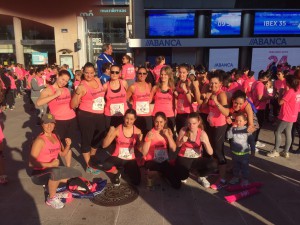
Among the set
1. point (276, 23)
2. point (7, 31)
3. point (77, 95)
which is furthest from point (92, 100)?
point (7, 31)

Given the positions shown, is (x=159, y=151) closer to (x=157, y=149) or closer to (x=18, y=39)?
(x=157, y=149)

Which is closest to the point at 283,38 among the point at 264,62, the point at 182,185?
the point at 264,62

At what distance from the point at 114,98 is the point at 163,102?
922 mm

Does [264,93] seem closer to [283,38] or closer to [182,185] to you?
[182,185]

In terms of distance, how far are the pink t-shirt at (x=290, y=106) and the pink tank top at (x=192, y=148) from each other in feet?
7.22

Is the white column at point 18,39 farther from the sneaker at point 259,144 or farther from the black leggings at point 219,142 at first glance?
the black leggings at point 219,142

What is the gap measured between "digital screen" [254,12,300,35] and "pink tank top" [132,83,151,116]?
16.5m

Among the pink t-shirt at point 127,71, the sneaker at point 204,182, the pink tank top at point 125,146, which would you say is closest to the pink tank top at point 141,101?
the pink tank top at point 125,146

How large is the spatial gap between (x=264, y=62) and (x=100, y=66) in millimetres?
15670

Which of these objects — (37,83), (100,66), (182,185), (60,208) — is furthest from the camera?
(37,83)

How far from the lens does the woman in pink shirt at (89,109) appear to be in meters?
4.76

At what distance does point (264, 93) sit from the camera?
6.34 meters

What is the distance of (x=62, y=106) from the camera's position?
476 cm

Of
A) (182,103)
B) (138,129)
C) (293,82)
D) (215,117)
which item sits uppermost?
(293,82)
